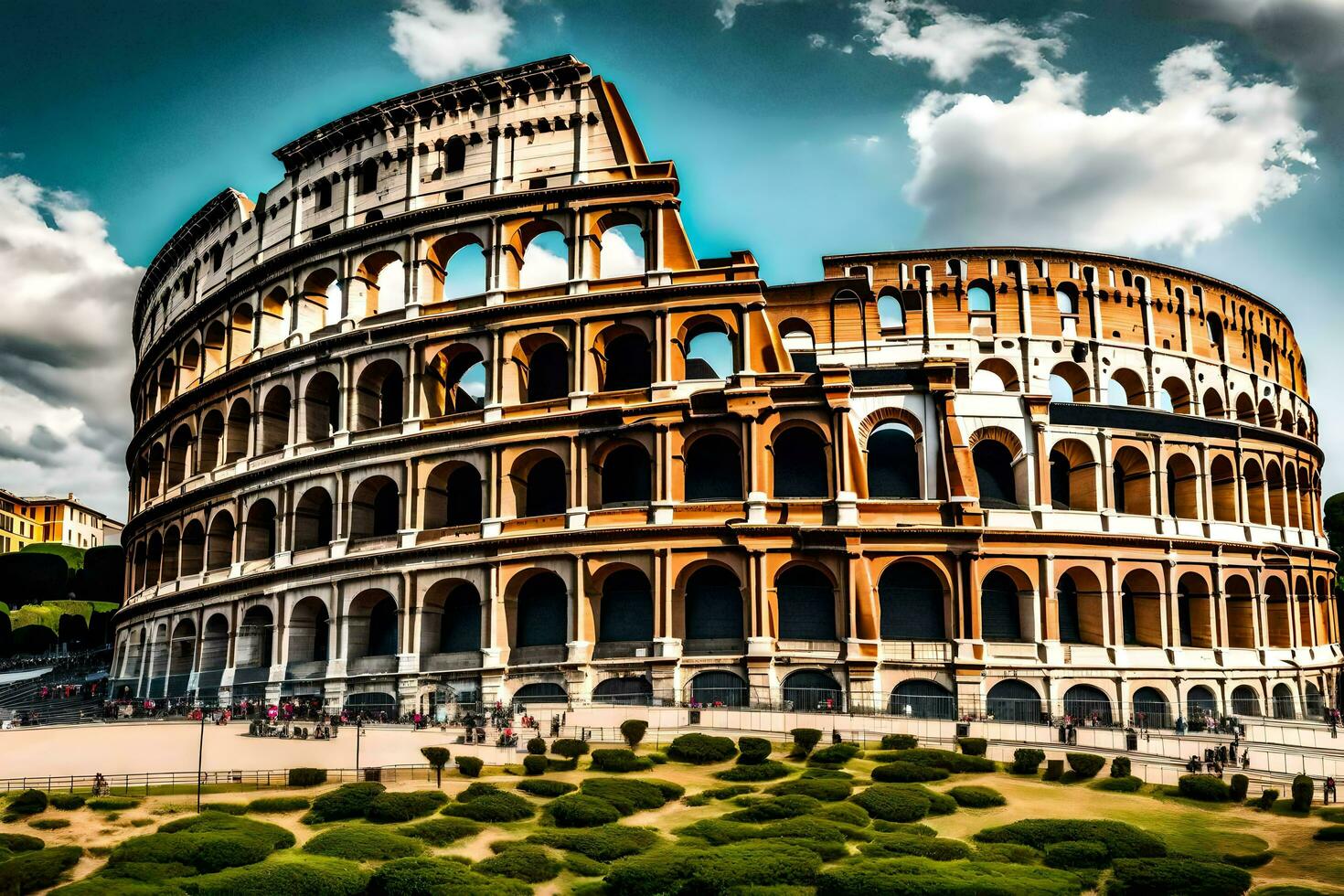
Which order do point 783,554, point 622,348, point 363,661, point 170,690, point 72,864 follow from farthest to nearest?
point 170,690
point 622,348
point 363,661
point 783,554
point 72,864

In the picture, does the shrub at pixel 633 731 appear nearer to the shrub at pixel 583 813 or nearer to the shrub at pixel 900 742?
the shrub at pixel 583 813

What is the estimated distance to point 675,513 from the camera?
4603 centimetres

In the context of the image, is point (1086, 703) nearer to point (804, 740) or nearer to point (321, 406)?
point (804, 740)

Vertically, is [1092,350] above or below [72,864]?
above

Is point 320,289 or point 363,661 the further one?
point 320,289

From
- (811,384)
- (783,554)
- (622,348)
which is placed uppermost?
(622,348)

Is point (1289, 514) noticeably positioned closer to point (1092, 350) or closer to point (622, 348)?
point (1092, 350)

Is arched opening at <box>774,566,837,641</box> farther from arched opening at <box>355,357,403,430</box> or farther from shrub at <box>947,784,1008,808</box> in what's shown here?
arched opening at <box>355,357,403,430</box>

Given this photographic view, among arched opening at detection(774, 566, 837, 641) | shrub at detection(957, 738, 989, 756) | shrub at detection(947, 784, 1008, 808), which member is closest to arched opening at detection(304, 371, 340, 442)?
arched opening at detection(774, 566, 837, 641)

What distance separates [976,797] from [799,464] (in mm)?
21038

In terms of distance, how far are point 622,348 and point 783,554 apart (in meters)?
14.0

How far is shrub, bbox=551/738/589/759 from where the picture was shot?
3412 centimetres

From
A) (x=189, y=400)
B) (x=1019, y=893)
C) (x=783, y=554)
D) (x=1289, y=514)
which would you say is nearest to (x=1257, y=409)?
(x=1289, y=514)

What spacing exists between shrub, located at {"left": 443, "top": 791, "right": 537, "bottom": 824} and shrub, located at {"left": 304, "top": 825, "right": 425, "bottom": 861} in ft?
7.64
